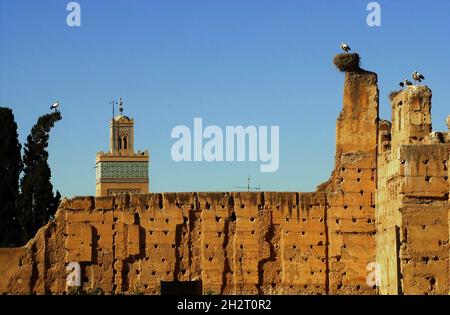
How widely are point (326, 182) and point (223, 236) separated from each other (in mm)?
3149

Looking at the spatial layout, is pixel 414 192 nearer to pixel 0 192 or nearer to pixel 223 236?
pixel 223 236

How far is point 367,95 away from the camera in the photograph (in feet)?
130

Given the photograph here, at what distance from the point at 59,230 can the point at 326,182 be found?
740 centimetres

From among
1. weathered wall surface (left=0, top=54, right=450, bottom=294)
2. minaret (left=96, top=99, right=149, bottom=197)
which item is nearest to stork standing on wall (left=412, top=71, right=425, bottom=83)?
weathered wall surface (left=0, top=54, right=450, bottom=294)

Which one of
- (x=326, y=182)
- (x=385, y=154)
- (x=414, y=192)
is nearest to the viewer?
(x=414, y=192)

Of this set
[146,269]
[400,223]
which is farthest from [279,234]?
[400,223]

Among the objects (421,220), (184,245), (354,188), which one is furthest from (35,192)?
(421,220)

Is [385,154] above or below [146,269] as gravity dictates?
above

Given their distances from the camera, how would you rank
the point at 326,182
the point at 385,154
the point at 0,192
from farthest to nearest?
1. the point at 0,192
2. the point at 326,182
3. the point at 385,154

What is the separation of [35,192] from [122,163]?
28714 millimetres

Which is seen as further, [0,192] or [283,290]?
[0,192]

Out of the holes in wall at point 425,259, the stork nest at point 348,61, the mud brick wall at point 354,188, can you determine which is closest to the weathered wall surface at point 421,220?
the holes in wall at point 425,259

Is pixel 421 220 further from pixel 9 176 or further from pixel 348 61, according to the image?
pixel 9 176

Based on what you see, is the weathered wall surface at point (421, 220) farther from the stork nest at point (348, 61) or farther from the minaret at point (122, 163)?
the minaret at point (122, 163)
